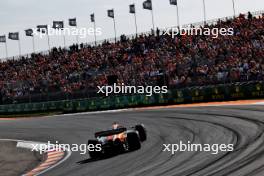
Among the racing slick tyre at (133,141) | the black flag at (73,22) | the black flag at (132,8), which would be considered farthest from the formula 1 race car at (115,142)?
the black flag at (73,22)

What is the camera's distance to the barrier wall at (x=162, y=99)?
98.8 ft

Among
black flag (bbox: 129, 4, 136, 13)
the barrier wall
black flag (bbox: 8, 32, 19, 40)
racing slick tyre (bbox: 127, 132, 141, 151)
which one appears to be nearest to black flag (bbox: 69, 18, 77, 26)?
black flag (bbox: 129, 4, 136, 13)

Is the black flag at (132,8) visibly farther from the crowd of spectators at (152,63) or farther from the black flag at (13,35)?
the black flag at (13,35)

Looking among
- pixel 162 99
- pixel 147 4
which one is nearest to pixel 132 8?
pixel 147 4

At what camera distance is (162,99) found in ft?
117

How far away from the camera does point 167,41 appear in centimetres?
4325

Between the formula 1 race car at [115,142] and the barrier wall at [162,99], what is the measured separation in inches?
561

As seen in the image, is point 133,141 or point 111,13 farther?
point 111,13

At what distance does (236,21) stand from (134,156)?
981 inches

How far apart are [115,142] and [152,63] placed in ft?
79.9

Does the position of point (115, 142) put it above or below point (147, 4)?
below

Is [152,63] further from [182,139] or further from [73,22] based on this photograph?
[73,22]

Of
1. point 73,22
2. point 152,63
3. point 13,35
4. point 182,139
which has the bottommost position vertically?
point 182,139

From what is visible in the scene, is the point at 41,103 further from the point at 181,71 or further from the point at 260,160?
the point at 260,160
